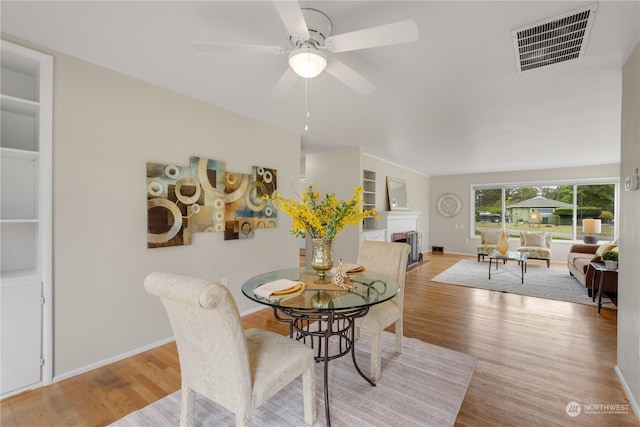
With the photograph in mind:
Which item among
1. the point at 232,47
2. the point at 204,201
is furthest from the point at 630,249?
the point at 204,201

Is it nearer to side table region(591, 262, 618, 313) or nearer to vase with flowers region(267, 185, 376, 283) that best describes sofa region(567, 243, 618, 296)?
side table region(591, 262, 618, 313)

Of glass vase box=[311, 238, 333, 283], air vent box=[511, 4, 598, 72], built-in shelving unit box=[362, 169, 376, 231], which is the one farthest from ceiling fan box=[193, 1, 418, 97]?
built-in shelving unit box=[362, 169, 376, 231]

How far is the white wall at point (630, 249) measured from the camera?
1.78 meters

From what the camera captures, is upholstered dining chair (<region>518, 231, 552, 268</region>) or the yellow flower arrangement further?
upholstered dining chair (<region>518, 231, 552, 268</region>)

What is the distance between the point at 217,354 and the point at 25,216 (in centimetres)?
193

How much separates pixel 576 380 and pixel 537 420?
28.3 inches

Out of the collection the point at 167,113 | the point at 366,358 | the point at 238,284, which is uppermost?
the point at 167,113

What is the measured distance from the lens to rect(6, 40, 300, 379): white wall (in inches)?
80.0

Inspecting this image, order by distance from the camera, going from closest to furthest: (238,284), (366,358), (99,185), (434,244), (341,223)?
(341,223) → (99,185) → (366,358) → (238,284) → (434,244)

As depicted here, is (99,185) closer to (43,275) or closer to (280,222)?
(43,275)

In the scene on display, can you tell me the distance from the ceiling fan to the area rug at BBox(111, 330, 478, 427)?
2.07 m

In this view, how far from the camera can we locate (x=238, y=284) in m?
3.22

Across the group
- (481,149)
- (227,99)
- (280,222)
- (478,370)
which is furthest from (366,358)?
(481,149)

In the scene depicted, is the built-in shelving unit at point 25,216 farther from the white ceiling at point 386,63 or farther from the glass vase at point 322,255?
the glass vase at point 322,255
